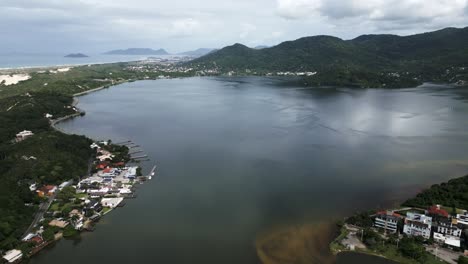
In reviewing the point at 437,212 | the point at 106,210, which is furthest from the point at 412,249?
the point at 106,210

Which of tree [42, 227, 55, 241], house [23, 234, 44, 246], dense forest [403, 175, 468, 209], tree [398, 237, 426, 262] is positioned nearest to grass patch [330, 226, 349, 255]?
tree [398, 237, 426, 262]

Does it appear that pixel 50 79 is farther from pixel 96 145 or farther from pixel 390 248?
→ pixel 390 248

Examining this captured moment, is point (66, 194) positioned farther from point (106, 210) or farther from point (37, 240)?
point (37, 240)

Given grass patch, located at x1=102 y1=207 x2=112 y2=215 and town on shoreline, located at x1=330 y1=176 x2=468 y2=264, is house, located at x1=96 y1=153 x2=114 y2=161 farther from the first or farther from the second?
town on shoreline, located at x1=330 y1=176 x2=468 y2=264

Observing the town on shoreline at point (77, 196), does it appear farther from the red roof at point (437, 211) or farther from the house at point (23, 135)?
the red roof at point (437, 211)

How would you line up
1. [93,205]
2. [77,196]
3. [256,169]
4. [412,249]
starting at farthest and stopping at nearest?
[256,169] → [77,196] → [93,205] → [412,249]

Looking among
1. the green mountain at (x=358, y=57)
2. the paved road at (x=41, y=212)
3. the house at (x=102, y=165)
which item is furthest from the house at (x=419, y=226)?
the green mountain at (x=358, y=57)
